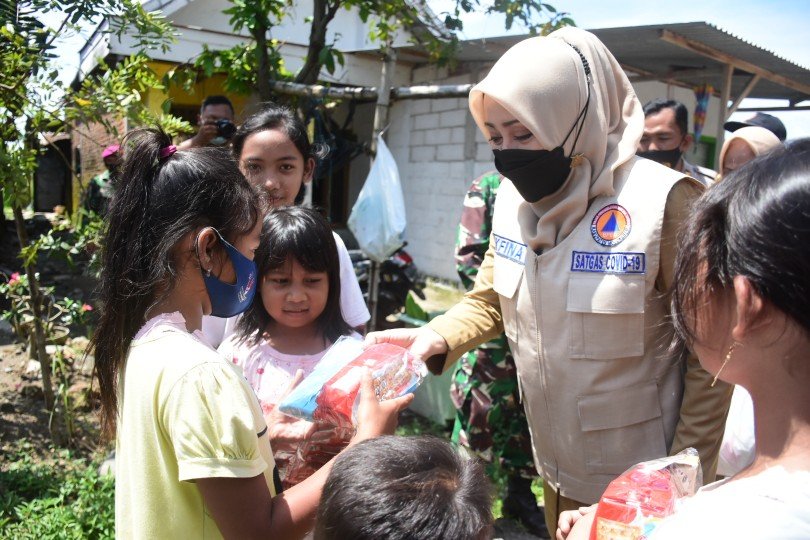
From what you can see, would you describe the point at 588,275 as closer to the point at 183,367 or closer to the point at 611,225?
the point at 611,225

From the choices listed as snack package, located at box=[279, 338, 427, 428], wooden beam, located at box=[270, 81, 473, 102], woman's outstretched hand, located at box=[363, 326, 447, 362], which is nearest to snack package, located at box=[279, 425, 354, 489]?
snack package, located at box=[279, 338, 427, 428]

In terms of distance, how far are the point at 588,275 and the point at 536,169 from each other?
0.34 meters

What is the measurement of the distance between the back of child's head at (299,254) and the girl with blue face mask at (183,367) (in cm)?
63

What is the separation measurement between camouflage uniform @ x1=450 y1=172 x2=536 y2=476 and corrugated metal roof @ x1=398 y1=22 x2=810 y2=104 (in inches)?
113

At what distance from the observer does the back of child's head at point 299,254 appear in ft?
6.87

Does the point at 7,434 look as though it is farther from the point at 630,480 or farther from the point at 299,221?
the point at 630,480

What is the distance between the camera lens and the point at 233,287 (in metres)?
1.40

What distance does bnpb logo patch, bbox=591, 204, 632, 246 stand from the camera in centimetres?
166

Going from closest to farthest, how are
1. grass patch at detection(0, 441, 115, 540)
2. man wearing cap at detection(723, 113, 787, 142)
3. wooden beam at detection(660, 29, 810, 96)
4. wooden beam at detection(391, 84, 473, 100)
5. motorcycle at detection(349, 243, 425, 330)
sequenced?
grass patch at detection(0, 441, 115, 540)
man wearing cap at detection(723, 113, 787, 142)
wooden beam at detection(391, 84, 473, 100)
wooden beam at detection(660, 29, 810, 96)
motorcycle at detection(349, 243, 425, 330)

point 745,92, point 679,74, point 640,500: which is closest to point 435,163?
point 679,74

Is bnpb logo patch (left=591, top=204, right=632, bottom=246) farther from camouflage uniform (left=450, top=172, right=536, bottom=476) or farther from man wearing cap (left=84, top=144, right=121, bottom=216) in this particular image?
man wearing cap (left=84, top=144, right=121, bottom=216)

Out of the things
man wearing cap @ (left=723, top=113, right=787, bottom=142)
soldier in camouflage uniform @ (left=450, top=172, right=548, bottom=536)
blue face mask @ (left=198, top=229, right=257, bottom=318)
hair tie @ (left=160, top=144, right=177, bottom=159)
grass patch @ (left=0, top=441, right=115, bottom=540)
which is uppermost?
man wearing cap @ (left=723, top=113, right=787, bottom=142)

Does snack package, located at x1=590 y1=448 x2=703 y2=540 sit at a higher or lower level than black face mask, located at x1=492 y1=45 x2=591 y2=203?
lower

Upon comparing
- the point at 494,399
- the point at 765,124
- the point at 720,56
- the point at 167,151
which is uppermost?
the point at 720,56
